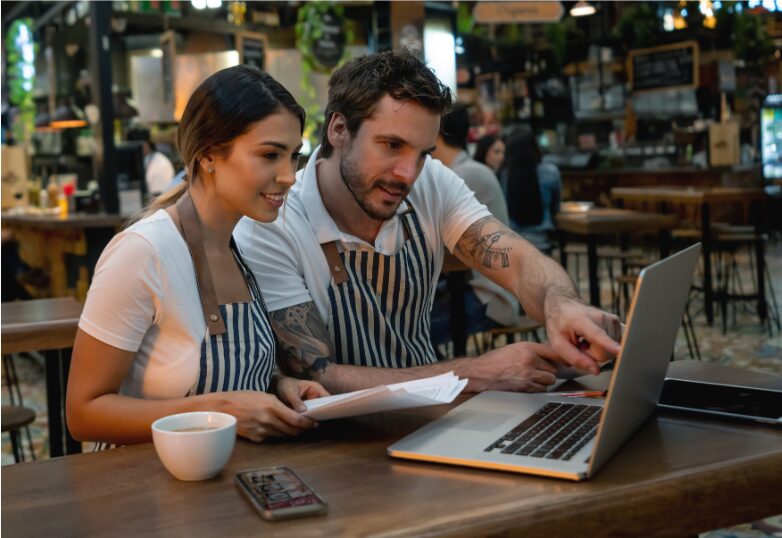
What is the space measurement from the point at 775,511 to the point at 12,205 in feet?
27.6

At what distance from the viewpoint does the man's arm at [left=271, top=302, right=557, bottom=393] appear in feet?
5.66

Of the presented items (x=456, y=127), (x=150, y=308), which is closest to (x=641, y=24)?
(x=456, y=127)

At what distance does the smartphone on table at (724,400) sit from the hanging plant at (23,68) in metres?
10.4

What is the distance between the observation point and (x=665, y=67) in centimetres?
1194

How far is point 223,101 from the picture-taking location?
1710 millimetres

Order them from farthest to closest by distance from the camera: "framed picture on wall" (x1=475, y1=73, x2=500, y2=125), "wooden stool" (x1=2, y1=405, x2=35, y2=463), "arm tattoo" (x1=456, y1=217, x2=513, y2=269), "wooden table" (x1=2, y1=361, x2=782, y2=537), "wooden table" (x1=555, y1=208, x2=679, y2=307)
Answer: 1. "framed picture on wall" (x1=475, y1=73, x2=500, y2=125)
2. "wooden table" (x1=555, y1=208, x2=679, y2=307)
3. "wooden stool" (x1=2, y1=405, x2=35, y2=463)
4. "arm tattoo" (x1=456, y1=217, x2=513, y2=269)
5. "wooden table" (x1=2, y1=361, x2=782, y2=537)

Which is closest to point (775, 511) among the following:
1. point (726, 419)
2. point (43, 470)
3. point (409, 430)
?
point (726, 419)

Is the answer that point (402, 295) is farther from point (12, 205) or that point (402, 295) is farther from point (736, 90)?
point (736, 90)

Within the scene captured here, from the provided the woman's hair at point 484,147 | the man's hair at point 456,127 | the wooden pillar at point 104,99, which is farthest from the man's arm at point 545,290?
the wooden pillar at point 104,99

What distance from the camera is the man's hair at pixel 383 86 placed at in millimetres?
2033

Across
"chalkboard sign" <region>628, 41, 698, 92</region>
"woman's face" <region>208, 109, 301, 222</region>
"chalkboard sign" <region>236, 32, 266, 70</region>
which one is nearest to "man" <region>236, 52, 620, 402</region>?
"woman's face" <region>208, 109, 301, 222</region>

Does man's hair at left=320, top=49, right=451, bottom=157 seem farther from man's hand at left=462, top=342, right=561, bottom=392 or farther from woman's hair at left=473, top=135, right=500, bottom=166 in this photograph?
woman's hair at left=473, top=135, right=500, bottom=166

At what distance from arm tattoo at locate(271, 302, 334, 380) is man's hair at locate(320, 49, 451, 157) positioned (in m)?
0.47

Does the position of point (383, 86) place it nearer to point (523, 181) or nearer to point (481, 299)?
point (481, 299)
